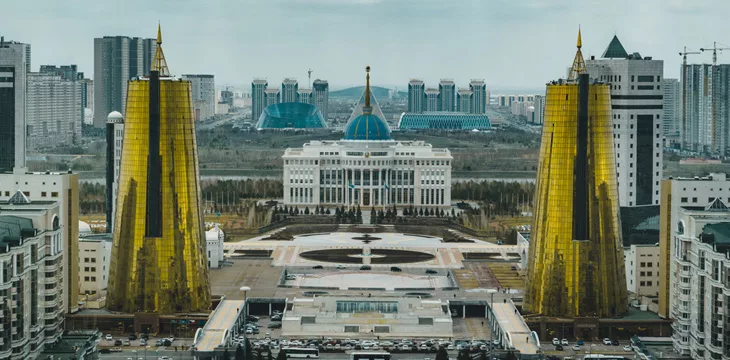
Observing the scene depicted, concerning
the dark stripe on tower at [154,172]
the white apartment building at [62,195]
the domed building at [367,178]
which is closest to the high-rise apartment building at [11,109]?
the domed building at [367,178]

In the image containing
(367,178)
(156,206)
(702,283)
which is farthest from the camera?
(367,178)

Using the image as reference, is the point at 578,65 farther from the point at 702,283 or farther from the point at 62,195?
the point at 62,195

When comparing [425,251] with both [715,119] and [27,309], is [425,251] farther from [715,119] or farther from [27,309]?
[715,119]

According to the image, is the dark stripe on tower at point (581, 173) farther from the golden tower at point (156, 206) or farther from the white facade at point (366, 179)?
the white facade at point (366, 179)

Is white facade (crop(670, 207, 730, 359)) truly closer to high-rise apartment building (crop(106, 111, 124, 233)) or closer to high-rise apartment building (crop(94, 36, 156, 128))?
high-rise apartment building (crop(106, 111, 124, 233))

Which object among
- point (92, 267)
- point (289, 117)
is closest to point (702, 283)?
point (92, 267)

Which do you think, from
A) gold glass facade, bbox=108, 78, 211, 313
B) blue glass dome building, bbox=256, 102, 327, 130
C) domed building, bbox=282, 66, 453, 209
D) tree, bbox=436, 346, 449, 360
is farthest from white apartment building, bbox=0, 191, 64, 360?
blue glass dome building, bbox=256, 102, 327, 130
